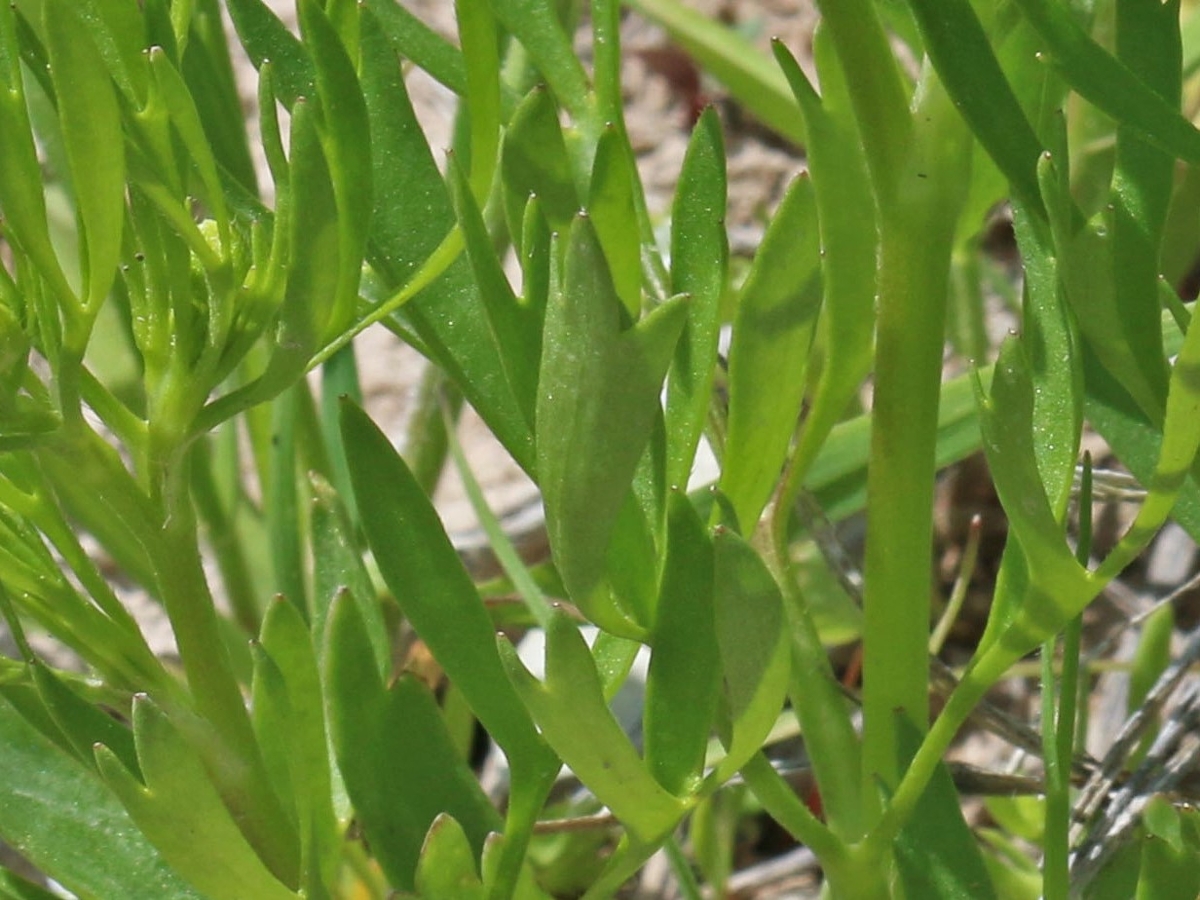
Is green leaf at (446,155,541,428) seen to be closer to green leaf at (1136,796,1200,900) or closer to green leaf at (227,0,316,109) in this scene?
green leaf at (227,0,316,109)

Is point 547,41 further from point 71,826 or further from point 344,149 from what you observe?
point 71,826

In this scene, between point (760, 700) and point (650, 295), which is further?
point (650, 295)

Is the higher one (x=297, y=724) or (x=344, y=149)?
(x=344, y=149)

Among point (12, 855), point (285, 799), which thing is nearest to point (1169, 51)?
point (285, 799)

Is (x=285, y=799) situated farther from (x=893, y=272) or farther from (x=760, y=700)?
(x=893, y=272)

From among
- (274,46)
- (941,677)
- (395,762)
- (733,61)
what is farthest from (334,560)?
(733,61)

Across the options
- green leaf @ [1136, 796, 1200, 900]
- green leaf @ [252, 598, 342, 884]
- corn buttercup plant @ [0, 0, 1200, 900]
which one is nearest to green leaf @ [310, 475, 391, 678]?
corn buttercup plant @ [0, 0, 1200, 900]
